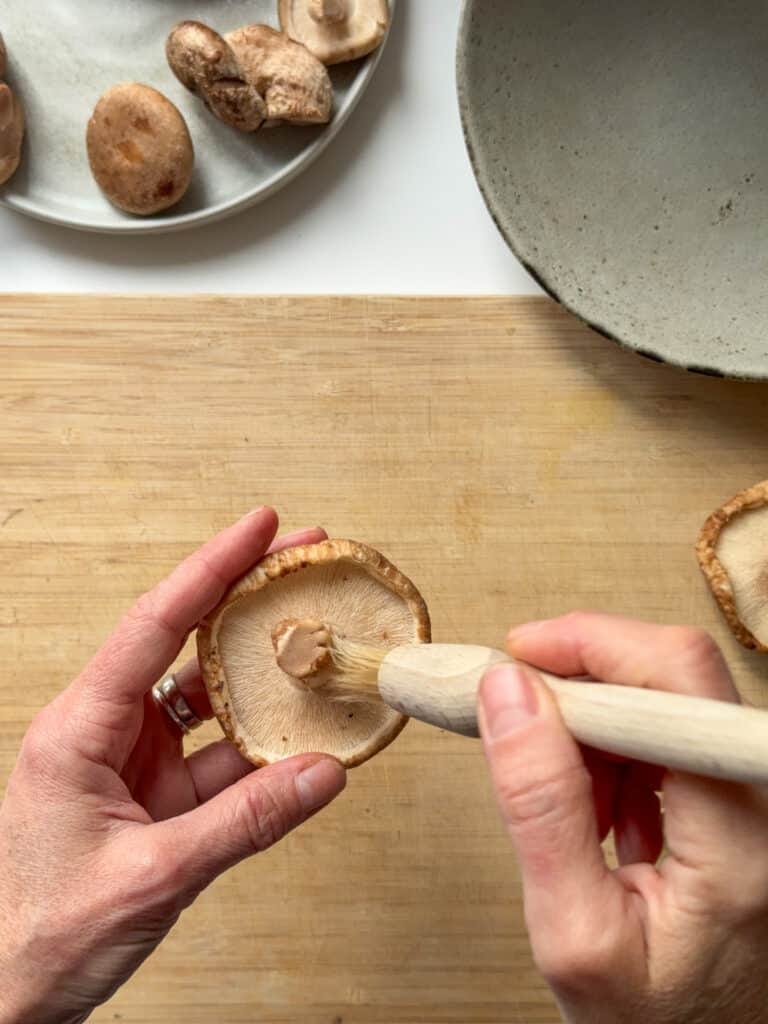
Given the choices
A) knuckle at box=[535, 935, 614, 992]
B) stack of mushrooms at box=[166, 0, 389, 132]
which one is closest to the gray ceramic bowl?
stack of mushrooms at box=[166, 0, 389, 132]

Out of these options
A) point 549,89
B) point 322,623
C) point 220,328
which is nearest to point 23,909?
point 322,623

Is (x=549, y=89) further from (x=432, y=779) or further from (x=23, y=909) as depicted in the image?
(x=23, y=909)

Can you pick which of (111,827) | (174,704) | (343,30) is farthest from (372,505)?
(343,30)

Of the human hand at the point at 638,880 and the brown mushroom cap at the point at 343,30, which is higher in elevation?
the brown mushroom cap at the point at 343,30

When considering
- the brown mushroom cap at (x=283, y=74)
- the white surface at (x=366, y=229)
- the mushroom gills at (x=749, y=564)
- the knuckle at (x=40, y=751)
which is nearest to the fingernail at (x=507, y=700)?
the knuckle at (x=40, y=751)

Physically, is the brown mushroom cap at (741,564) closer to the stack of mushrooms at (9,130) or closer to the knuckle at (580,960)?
the knuckle at (580,960)

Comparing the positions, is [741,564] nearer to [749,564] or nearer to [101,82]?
[749,564]
